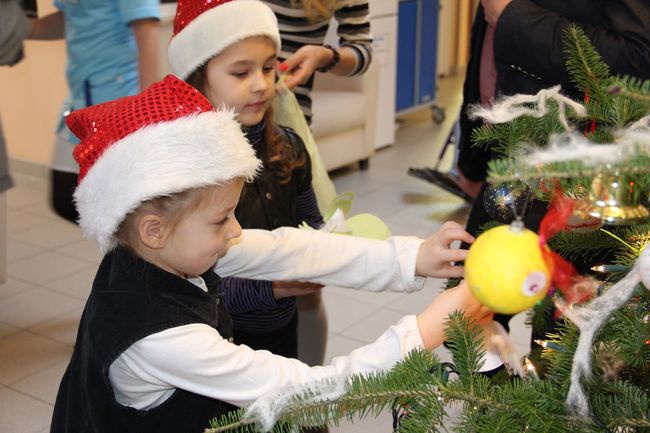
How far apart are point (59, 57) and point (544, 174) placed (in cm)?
399

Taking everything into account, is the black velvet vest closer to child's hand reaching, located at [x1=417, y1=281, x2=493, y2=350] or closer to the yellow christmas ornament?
child's hand reaching, located at [x1=417, y1=281, x2=493, y2=350]

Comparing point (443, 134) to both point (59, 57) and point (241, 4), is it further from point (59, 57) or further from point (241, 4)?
point (241, 4)

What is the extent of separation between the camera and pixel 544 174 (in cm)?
63

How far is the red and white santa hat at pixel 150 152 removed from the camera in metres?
1.04

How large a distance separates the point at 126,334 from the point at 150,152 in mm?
236

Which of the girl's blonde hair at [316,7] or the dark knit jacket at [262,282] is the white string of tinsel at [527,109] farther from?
the girl's blonde hair at [316,7]

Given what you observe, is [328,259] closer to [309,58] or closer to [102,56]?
[309,58]

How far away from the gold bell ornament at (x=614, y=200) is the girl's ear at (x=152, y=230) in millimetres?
600

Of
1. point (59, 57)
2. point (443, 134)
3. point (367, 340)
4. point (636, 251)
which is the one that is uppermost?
point (636, 251)

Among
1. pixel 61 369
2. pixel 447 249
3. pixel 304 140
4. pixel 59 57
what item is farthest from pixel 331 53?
pixel 59 57

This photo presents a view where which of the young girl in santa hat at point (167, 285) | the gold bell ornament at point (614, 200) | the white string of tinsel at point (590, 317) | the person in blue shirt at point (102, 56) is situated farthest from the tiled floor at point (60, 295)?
the gold bell ornament at point (614, 200)

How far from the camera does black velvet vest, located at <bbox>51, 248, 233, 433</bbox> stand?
105 centimetres

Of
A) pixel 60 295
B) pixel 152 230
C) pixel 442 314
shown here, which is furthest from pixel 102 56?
pixel 442 314

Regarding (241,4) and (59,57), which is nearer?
(241,4)
